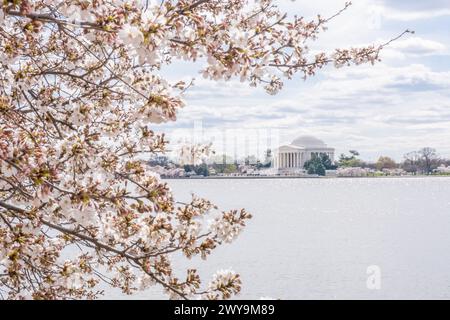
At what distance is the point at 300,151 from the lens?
159 meters

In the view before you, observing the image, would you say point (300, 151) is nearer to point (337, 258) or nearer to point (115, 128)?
point (337, 258)

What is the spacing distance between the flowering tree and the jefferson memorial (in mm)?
152345

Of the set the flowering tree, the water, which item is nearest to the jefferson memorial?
the water

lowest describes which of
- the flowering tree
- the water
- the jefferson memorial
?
the water

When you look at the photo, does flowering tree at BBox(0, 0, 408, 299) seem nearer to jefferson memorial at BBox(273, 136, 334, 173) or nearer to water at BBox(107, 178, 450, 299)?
water at BBox(107, 178, 450, 299)

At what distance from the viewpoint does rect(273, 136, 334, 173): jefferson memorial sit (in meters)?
159

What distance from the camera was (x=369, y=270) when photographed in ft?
106

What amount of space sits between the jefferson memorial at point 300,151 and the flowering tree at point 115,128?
500 feet

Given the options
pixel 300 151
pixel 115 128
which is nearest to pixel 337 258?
pixel 115 128

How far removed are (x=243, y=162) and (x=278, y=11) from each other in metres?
160

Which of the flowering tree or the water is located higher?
the flowering tree

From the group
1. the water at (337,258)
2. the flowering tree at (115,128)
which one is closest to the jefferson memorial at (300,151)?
the water at (337,258)

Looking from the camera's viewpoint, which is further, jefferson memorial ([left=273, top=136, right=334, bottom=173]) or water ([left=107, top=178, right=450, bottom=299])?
jefferson memorial ([left=273, top=136, right=334, bottom=173])
